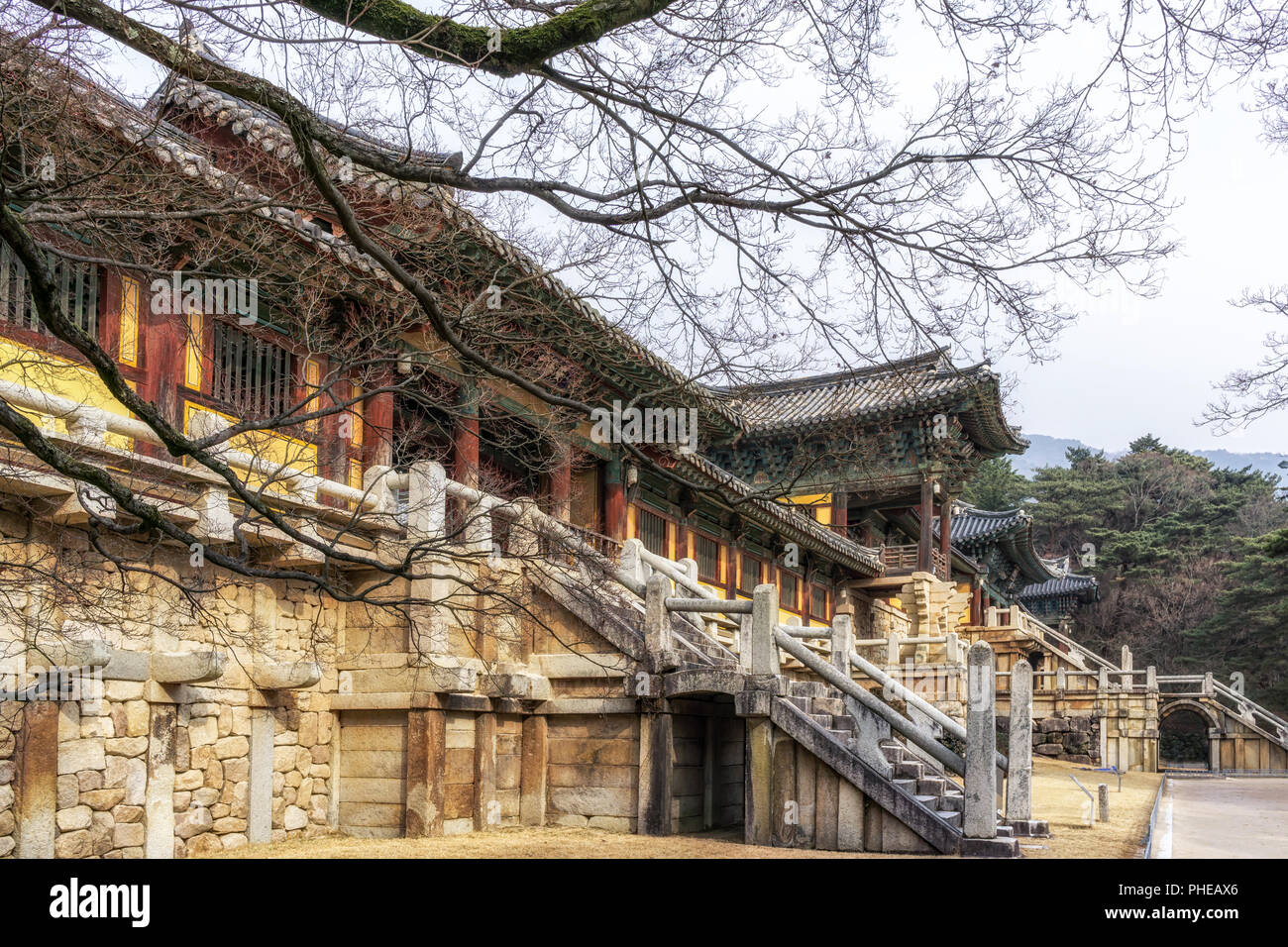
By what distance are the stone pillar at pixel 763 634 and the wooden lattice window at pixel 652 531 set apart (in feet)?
24.5

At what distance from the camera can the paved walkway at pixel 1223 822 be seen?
10648mm

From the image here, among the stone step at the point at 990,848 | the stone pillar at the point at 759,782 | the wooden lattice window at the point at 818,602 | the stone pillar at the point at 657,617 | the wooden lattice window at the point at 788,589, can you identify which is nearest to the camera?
the stone step at the point at 990,848

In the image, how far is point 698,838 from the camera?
464 inches

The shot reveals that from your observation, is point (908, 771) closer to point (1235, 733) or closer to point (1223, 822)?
point (1223, 822)

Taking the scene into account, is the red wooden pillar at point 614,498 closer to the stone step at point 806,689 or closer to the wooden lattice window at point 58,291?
the stone step at point 806,689

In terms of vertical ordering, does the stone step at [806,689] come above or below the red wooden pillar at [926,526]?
below

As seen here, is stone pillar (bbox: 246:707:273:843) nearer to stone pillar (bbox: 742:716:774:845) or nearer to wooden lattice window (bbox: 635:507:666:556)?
stone pillar (bbox: 742:716:774:845)

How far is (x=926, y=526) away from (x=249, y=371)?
22.1m

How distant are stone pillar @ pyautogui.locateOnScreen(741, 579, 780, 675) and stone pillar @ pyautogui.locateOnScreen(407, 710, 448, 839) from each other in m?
3.26

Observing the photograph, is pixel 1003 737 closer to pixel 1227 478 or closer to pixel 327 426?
pixel 327 426

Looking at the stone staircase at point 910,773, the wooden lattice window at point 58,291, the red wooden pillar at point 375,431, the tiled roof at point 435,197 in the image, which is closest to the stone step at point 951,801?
the stone staircase at point 910,773

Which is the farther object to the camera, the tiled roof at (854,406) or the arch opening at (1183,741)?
the arch opening at (1183,741)

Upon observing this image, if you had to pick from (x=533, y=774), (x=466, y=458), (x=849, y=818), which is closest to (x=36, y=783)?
(x=533, y=774)

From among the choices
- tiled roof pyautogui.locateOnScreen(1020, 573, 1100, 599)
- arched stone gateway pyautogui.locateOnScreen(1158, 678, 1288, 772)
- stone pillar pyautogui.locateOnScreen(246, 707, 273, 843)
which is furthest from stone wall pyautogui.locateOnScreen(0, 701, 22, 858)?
tiled roof pyautogui.locateOnScreen(1020, 573, 1100, 599)
